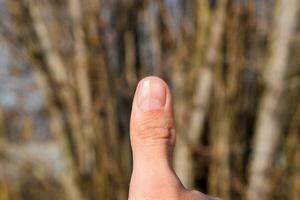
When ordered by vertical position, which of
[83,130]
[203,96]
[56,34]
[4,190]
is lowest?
[4,190]

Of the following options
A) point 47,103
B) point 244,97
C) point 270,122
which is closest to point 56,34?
point 47,103

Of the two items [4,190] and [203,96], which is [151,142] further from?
[4,190]

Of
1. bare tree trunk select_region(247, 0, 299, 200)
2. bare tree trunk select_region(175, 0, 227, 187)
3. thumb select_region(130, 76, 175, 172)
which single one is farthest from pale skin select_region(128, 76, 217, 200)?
bare tree trunk select_region(175, 0, 227, 187)

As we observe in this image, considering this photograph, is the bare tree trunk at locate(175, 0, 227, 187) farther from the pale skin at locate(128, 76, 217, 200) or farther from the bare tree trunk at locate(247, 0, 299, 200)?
the pale skin at locate(128, 76, 217, 200)

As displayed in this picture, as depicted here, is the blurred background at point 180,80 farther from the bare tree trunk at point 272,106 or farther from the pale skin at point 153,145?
the pale skin at point 153,145

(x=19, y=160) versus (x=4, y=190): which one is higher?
(x=19, y=160)

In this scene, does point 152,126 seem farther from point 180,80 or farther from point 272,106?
point 180,80

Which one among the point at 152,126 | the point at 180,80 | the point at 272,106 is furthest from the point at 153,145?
the point at 180,80

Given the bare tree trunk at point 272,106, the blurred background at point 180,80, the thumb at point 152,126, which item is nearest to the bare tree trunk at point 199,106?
the blurred background at point 180,80
